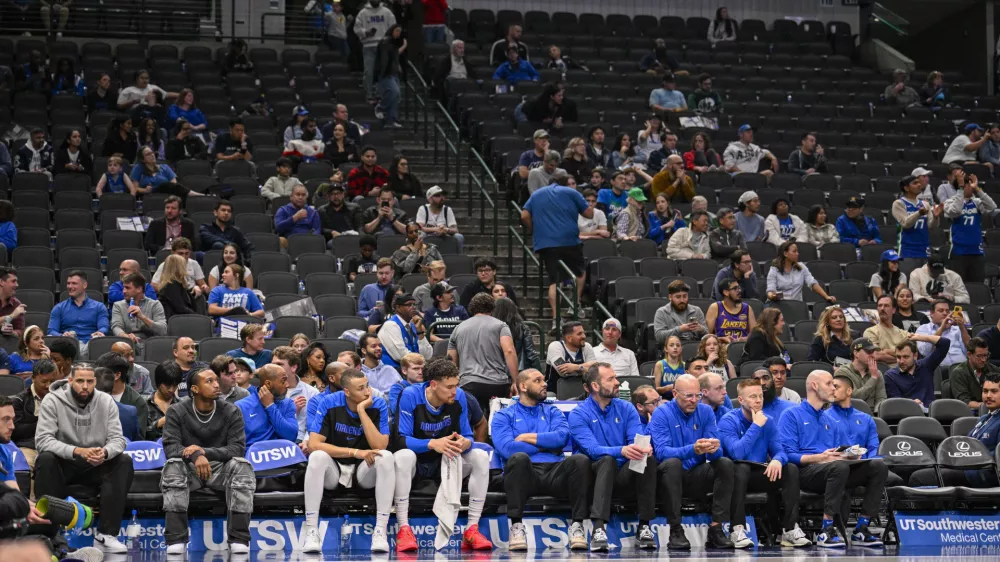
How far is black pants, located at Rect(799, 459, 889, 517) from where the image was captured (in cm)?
940

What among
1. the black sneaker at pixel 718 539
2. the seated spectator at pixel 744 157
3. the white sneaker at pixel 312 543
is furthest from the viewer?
the seated spectator at pixel 744 157

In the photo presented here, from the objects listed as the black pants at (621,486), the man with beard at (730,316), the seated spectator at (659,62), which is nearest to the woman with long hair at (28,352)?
the black pants at (621,486)

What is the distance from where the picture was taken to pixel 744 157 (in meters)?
18.4

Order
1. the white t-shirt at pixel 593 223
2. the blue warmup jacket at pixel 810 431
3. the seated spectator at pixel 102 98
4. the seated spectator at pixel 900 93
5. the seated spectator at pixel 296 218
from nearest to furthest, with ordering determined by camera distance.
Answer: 1. the blue warmup jacket at pixel 810 431
2. the seated spectator at pixel 296 218
3. the white t-shirt at pixel 593 223
4. the seated spectator at pixel 102 98
5. the seated spectator at pixel 900 93

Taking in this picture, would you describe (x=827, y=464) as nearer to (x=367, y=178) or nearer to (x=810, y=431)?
(x=810, y=431)

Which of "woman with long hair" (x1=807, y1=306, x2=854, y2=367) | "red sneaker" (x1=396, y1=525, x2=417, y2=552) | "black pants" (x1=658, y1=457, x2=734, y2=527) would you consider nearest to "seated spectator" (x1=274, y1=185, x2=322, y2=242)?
"woman with long hair" (x1=807, y1=306, x2=854, y2=367)

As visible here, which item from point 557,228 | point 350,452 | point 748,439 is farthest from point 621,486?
point 557,228

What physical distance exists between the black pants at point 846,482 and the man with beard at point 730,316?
10.7 feet

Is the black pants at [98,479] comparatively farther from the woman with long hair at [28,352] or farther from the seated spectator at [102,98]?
the seated spectator at [102,98]

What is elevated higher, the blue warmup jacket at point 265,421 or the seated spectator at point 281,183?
the seated spectator at point 281,183

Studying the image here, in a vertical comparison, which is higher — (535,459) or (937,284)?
(937,284)

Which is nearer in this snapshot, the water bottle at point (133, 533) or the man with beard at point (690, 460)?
the water bottle at point (133, 533)

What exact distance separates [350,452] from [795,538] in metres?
3.24

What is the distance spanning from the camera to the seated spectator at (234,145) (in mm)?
16953
